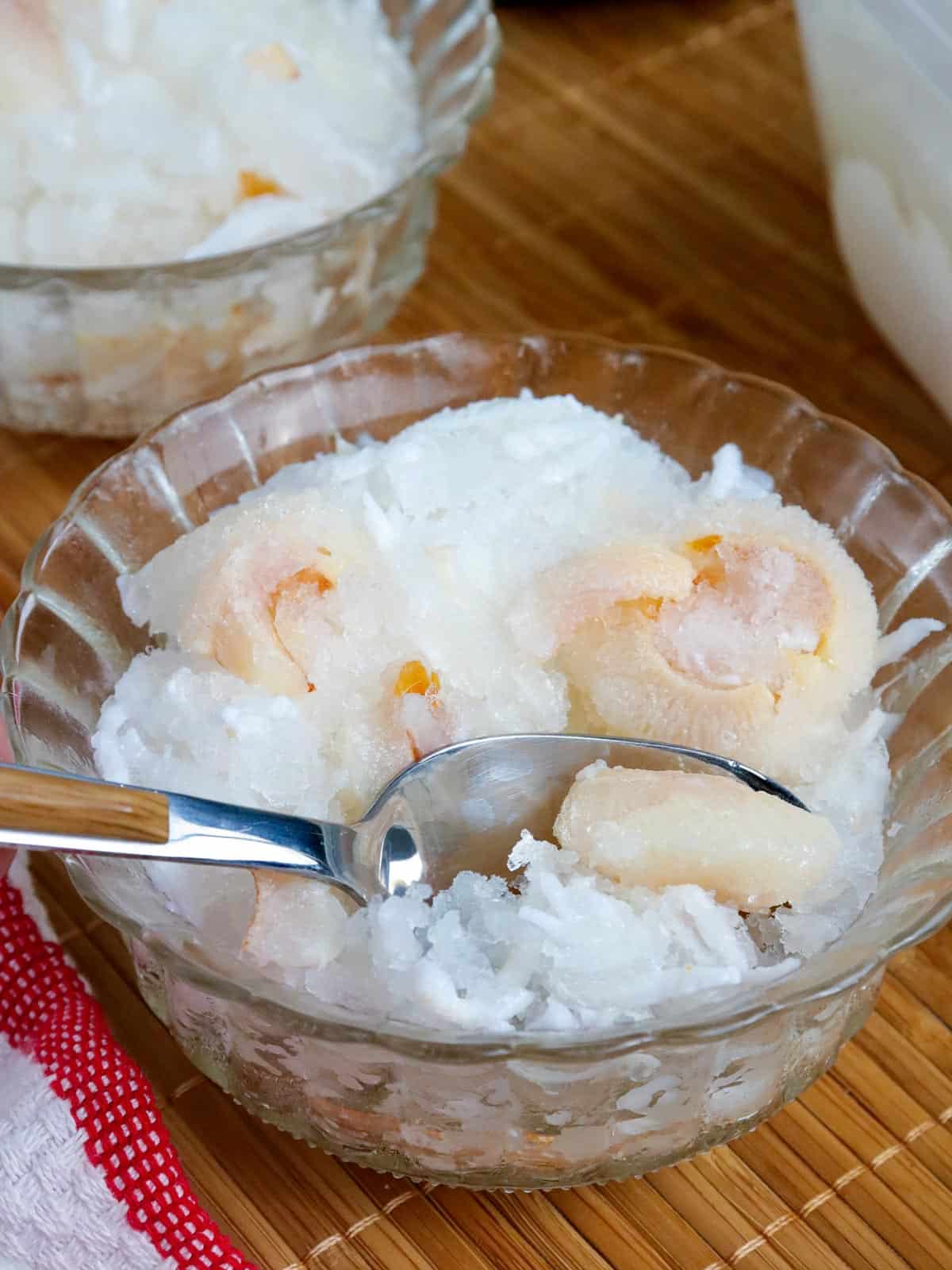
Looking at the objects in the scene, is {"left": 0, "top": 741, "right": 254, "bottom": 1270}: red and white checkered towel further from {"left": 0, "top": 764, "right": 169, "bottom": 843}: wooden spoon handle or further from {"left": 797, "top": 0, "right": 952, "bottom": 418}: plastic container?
{"left": 797, "top": 0, "right": 952, "bottom": 418}: plastic container

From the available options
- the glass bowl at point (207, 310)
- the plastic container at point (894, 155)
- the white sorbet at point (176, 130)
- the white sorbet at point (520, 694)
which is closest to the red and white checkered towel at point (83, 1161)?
the white sorbet at point (520, 694)

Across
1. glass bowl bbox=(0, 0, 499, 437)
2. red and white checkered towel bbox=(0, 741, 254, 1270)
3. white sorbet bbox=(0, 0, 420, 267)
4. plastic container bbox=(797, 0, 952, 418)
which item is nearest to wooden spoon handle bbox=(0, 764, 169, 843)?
red and white checkered towel bbox=(0, 741, 254, 1270)

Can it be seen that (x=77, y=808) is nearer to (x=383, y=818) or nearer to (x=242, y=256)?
(x=383, y=818)

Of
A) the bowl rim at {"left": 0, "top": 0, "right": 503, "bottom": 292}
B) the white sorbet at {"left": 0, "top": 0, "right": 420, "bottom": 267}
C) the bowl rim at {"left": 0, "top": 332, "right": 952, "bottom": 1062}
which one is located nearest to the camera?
the bowl rim at {"left": 0, "top": 332, "right": 952, "bottom": 1062}

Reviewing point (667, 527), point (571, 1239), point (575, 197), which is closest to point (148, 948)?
point (571, 1239)

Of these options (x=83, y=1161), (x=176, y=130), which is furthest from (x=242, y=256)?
(x=83, y=1161)

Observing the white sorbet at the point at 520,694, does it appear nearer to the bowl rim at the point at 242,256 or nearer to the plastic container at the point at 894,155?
the bowl rim at the point at 242,256
